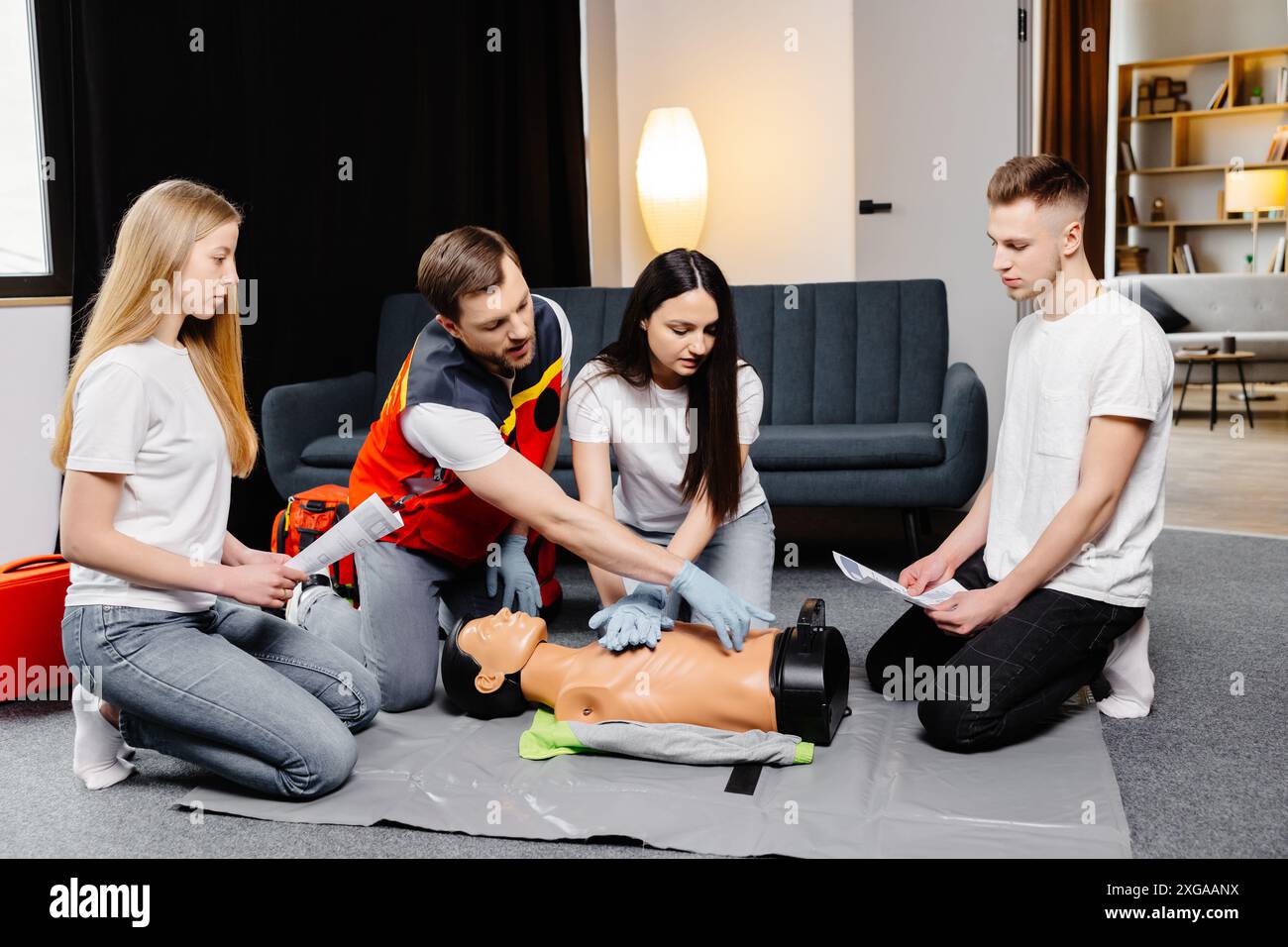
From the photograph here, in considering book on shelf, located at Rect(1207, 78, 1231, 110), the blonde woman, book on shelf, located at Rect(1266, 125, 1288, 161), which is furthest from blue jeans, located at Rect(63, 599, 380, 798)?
book on shelf, located at Rect(1207, 78, 1231, 110)

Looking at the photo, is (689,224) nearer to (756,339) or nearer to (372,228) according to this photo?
(756,339)

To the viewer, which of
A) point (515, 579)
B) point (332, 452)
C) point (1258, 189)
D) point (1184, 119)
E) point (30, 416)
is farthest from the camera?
point (1184, 119)

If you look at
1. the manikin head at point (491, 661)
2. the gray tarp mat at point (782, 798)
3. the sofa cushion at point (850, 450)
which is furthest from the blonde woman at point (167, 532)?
the sofa cushion at point (850, 450)

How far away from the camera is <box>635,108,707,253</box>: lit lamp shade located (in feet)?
14.2

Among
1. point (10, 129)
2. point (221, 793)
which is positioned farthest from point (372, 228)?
point (221, 793)

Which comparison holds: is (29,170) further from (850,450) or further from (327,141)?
(850,450)

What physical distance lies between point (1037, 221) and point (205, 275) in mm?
1305

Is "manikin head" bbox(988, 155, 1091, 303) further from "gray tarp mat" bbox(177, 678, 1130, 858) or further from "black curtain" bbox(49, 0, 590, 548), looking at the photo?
"black curtain" bbox(49, 0, 590, 548)

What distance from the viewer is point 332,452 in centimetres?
310

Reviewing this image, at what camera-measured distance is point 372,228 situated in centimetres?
362

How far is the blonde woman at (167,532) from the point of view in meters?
1.62

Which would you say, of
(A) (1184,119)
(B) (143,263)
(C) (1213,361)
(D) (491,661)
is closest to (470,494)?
(D) (491,661)

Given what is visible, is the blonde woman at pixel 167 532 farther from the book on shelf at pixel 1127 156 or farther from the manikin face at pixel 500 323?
the book on shelf at pixel 1127 156

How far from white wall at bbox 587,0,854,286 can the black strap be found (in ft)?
9.41
